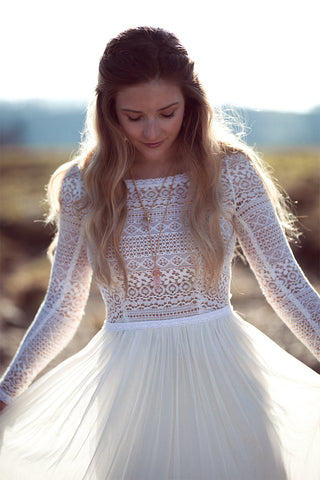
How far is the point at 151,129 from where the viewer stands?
1.63 meters

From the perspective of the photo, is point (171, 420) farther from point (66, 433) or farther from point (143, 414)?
point (66, 433)

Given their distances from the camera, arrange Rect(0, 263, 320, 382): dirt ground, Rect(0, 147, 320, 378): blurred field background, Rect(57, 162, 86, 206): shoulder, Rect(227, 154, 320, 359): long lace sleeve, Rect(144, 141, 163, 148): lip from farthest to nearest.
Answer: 1. Rect(0, 147, 320, 378): blurred field background
2. Rect(0, 263, 320, 382): dirt ground
3. Rect(57, 162, 86, 206): shoulder
4. Rect(144, 141, 163, 148): lip
5. Rect(227, 154, 320, 359): long lace sleeve

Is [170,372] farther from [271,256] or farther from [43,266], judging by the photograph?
[43,266]

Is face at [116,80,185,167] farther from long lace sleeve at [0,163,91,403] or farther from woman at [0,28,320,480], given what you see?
long lace sleeve at [0,163,91,403]

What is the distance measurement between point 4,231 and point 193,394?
962 centimetres

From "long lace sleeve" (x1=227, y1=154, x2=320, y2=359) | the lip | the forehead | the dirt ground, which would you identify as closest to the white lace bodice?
"long lace sleeve" (x1=227, y1=154, x2=320, y2=359)

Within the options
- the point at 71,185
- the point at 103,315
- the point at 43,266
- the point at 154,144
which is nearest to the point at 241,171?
the point at 154,144

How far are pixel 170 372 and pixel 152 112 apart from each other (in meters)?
0.70

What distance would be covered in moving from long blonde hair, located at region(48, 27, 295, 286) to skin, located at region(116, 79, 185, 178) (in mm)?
27

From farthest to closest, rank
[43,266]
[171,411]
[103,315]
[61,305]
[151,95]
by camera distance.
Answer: [43,266] < [103,315] < [61,305] < [151,95] < [171,411]

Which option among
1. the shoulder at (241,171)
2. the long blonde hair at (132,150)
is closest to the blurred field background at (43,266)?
the shoulder at (241,171)

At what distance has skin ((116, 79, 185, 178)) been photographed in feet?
5.33

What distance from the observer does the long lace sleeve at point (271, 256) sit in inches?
62.0

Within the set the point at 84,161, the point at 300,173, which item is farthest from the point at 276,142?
the point at 84,161
